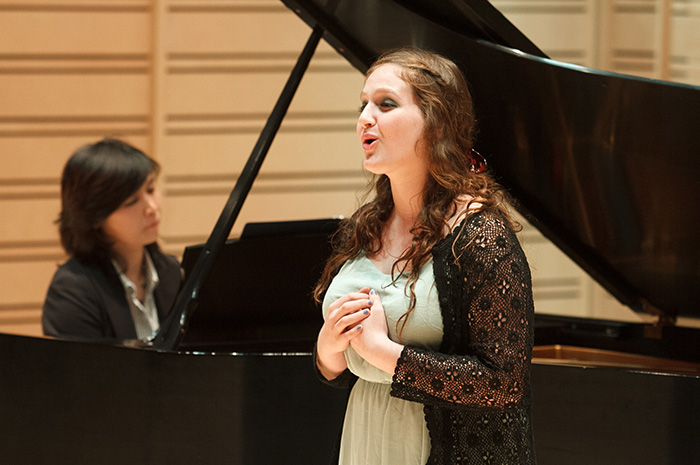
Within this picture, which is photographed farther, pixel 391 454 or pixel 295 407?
pixel 295 407

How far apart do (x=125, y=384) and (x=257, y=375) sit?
0.35m

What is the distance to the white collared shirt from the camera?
10.0 feet

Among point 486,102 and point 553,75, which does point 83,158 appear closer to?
point 486,102

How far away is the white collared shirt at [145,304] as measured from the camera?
120 inches

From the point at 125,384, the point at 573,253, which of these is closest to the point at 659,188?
the point at 573,253

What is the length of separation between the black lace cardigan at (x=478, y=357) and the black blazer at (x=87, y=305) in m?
1.70

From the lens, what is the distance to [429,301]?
1378 millimetres

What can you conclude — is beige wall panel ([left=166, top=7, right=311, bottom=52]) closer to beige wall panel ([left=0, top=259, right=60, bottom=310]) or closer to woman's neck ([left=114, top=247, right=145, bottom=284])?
beige wall panel ([left=0, top=259, right=60, bottom=310])

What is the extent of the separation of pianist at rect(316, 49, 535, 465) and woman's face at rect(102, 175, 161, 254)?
175cm

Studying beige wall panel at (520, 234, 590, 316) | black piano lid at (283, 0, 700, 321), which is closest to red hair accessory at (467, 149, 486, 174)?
black piano lid at (283, 0, 700, 321)

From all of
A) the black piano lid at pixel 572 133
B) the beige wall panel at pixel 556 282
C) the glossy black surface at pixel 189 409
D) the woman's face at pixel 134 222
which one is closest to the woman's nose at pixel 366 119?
the black piano lid at pixel 572 133

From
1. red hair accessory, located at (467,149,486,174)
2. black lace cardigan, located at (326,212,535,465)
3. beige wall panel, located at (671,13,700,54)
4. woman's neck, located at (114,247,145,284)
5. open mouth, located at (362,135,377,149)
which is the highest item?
beige wall panel, located at (671,13,700,54)

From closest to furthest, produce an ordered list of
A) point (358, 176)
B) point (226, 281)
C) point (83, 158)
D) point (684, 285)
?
point (684, 285) → point (226, 281) → point (83, 158) → point (358, 176)

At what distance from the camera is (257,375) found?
224cm
